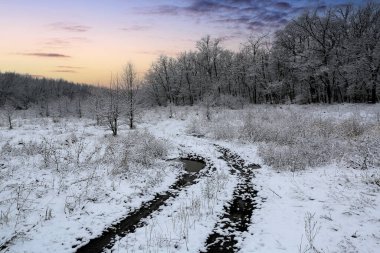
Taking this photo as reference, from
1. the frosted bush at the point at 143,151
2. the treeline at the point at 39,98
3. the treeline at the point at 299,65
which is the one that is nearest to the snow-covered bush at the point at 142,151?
the frosted bush at the point at 143,151

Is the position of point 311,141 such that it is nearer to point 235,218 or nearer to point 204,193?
point 204,193

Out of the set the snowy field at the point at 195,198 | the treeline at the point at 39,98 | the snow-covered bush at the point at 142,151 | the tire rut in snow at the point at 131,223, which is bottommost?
the tire rut in snow at the point at 131,223

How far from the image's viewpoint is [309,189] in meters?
9.64

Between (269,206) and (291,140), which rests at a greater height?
(291,140)

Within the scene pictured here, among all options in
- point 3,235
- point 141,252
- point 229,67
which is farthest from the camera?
point 229,67

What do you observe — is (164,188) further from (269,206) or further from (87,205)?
(269,206)

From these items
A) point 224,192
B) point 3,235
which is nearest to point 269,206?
point 224,192

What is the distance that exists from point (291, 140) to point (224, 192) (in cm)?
858

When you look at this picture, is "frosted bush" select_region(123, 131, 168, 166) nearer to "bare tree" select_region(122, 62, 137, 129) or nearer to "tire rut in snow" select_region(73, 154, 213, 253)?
"tire rut in snow" select_region(73, 154, 213, 253)

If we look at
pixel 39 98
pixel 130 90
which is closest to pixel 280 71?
pixel 130 90

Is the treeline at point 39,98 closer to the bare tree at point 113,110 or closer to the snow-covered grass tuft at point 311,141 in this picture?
the bare tree at point 113,110

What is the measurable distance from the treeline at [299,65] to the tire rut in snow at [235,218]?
856 inches

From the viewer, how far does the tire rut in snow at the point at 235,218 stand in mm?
6504

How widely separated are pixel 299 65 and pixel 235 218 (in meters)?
35.7
